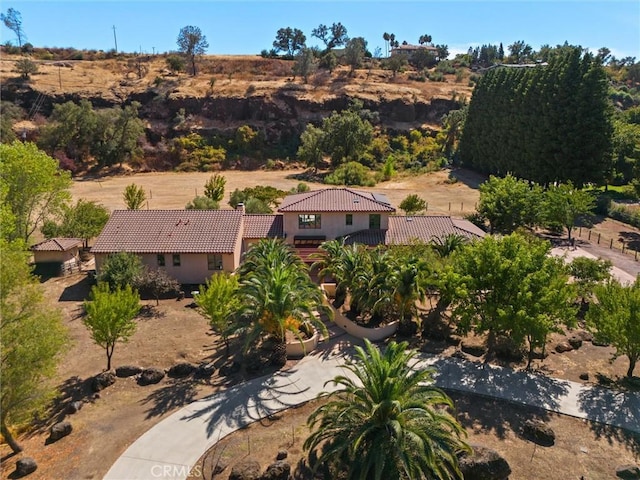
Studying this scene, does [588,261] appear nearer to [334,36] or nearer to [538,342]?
[538,342]

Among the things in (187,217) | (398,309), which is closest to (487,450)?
(398,309)

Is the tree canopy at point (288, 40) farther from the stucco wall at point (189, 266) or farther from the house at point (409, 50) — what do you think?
the stucco wall at point (189, 266)

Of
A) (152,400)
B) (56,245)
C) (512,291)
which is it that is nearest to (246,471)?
(152,400)

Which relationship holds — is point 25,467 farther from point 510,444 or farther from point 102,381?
point 510,444

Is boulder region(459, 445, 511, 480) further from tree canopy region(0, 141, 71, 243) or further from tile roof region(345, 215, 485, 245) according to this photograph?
tree canopy region(0, 141, 71, 243)

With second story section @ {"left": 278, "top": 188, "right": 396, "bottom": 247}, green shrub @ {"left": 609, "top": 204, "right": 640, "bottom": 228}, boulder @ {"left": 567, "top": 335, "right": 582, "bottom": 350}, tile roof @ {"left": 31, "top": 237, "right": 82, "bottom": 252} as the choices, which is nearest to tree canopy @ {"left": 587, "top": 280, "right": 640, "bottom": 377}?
boulder @ {"left": 567, "top": 335, "right": 582, "bottom": 350}

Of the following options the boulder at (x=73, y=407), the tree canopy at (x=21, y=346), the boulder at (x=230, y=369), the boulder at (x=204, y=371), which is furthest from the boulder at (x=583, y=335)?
the tree canopy at (x=21, y=346)
